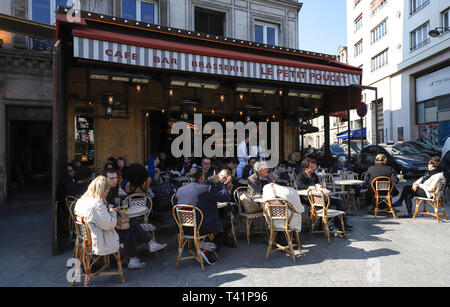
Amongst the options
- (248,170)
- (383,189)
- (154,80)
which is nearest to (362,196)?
(383,189)

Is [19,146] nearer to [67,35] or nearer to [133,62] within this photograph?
[67,35]

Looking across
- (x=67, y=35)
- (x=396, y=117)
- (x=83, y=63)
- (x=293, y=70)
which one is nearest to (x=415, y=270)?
(x=293, y=70)

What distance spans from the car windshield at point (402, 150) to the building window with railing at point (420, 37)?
1029 cm

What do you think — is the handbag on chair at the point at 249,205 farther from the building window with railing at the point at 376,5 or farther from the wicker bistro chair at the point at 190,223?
the building window with railing at the point at 376,5

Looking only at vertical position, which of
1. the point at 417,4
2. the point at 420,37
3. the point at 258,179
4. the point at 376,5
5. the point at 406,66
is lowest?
the point at 258,179

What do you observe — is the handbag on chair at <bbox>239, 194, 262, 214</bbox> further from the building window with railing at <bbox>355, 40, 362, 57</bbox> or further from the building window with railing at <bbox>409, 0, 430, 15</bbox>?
the building window with railing at <bbox>355, 40, 362, 57</bbox>

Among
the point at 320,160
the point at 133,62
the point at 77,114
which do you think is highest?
the point at 133,62

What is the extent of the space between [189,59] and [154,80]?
2968 millimetres

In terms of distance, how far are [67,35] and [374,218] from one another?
8.21 metres

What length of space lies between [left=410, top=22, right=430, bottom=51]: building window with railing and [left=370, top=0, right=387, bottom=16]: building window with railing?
5.22 metres

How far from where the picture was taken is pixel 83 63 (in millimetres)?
7250

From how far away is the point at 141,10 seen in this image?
989 centimetres

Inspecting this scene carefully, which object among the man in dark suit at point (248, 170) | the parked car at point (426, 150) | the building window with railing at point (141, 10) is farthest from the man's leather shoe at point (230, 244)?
the parked car at point (426, 150)

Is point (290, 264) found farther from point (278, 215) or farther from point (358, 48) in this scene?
point (358, 48)
